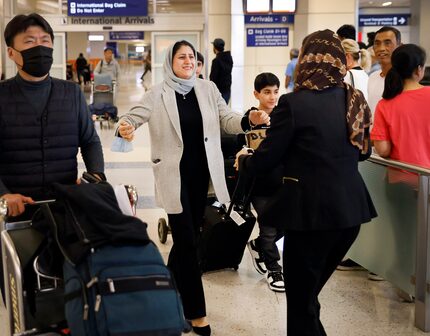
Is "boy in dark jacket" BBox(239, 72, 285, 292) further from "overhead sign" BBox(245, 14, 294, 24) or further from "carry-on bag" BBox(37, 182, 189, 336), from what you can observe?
"overhead sign" BBox(245, 14, 294, 24)

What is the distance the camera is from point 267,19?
531 inches

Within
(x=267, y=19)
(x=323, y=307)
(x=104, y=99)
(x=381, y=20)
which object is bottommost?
(x=323, y=307)

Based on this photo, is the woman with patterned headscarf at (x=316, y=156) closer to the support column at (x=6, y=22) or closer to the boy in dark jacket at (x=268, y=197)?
the boy in dark jacket at (x=268, y=197)

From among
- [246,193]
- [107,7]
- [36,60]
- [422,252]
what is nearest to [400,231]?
[422,252]

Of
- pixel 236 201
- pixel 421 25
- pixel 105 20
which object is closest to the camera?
pixel 236 201

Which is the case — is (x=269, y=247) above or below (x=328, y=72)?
below

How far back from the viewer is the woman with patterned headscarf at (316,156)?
101 inches

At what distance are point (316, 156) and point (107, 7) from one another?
45.3ft

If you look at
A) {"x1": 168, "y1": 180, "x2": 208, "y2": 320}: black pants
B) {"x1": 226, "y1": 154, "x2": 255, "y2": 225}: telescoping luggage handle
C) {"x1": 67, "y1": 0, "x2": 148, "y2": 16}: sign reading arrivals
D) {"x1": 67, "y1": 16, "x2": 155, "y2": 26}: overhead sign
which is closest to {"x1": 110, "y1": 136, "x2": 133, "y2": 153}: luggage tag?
{"x1": 168, "y1": 180, "x2": 208, "y2": 320}: black pants

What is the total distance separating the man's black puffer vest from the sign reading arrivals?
13195 millimetres

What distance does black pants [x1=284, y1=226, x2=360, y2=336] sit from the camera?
8.75 feet

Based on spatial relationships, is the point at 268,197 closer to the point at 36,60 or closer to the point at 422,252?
the point at 422,252

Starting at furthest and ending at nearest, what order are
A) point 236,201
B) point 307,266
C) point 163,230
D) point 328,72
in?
point 163,230, point 236,201, point 307,266, point 328,72

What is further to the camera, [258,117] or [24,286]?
[258,117]
